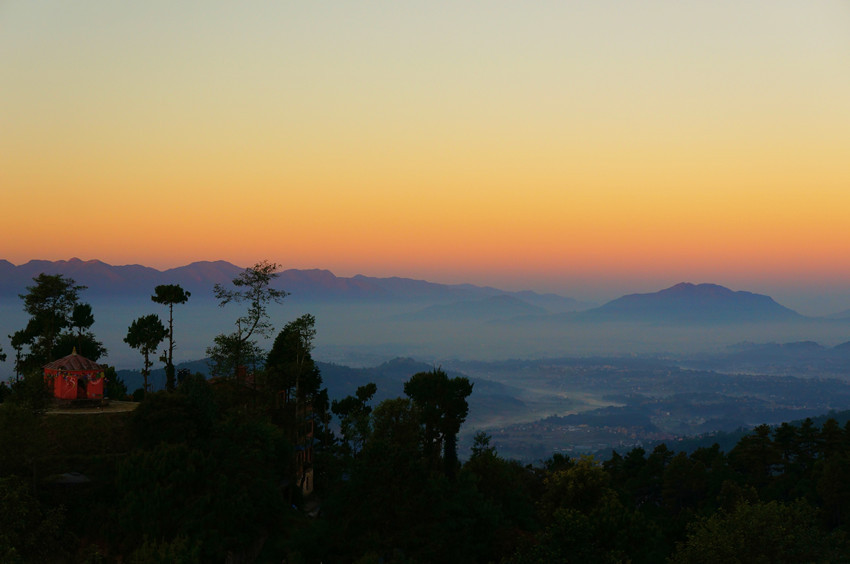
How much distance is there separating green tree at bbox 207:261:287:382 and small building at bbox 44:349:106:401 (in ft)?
29.0

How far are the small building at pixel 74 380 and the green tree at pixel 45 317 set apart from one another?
14.4 metres

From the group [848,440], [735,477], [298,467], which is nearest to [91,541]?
[298,467]

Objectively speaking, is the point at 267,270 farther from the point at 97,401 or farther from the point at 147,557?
the point at 147,557

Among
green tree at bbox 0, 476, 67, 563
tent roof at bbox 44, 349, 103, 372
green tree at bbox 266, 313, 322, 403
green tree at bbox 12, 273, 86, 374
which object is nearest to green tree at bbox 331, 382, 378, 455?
green tree at bbox 266, 313, 322, 403

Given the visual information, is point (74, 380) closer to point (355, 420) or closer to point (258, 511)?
point (258, 511)

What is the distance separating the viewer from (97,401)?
162ft

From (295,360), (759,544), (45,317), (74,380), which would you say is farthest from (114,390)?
(759,544)

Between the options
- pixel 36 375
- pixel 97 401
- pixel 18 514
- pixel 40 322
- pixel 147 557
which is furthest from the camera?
pixel 40 322

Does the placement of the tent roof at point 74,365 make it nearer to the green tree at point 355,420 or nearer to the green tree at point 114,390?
the green tree at point 114,390

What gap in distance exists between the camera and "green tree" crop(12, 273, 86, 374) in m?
61.7

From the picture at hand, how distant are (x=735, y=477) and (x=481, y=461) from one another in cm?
3283

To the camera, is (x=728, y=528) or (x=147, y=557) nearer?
(x=147, y=557)

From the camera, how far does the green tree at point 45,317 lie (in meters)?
61.7

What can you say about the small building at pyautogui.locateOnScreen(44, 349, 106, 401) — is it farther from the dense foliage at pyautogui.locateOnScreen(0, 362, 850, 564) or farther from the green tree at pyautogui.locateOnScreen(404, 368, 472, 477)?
the green tree at pyautogui.locateOnScreen(404, 368, 472, 477)
